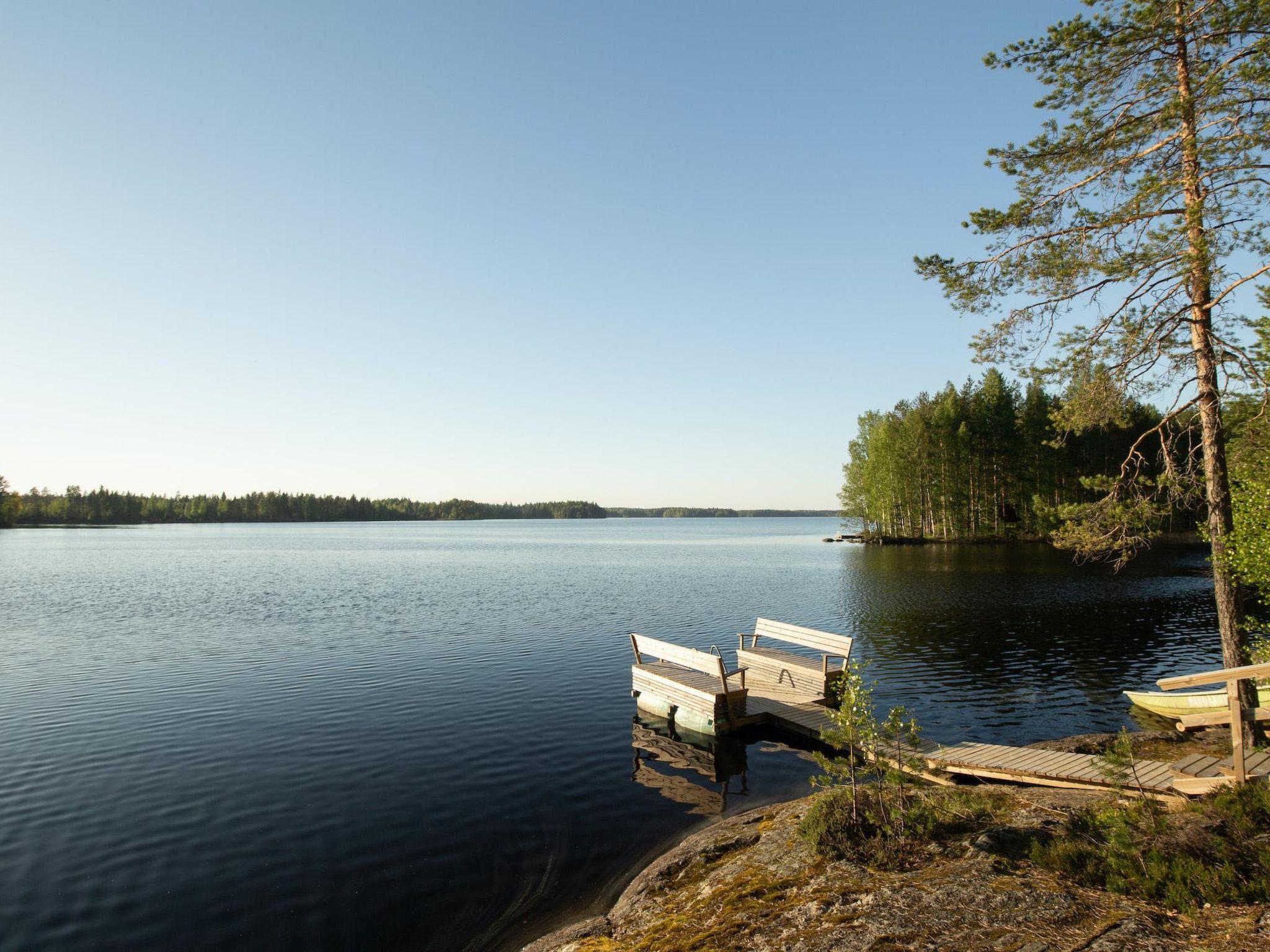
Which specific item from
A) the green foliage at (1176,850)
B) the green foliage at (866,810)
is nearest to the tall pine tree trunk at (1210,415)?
the green foliage at (1176,850)

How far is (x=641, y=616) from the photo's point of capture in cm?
3584

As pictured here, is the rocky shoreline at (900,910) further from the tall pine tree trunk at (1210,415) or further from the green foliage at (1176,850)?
the tall pine tree trunk at (1210,415)

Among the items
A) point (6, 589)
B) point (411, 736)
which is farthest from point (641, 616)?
point (6, 589)

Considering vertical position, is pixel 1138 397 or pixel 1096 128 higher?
pixel 1096 128

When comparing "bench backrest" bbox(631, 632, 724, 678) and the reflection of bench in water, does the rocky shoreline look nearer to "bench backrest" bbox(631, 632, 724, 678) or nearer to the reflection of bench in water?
the reflection of bench in water

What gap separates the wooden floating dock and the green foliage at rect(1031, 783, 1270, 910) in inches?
30.9

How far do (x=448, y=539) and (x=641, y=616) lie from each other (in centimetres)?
10957

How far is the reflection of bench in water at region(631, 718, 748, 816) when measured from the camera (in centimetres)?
1380

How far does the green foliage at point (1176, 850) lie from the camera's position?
6578 millimetres

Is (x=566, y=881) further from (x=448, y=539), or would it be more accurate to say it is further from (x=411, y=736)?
(x=448, y=539)

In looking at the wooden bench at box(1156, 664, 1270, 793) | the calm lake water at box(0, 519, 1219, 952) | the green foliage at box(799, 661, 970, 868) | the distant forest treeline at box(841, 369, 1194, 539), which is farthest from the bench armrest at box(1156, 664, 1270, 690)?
the distant forest treeline at box(841, 369, 1194, 539)

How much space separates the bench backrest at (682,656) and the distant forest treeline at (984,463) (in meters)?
74.9

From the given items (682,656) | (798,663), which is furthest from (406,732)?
(798,663)

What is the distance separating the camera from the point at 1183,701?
17438mm
